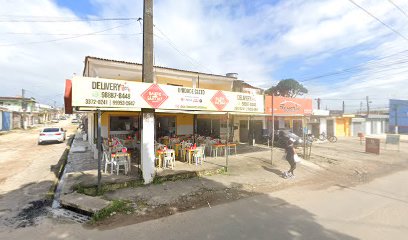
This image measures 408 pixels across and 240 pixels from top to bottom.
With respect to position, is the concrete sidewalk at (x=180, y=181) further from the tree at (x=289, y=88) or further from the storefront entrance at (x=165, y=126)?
the tree at (x=289, y=88)

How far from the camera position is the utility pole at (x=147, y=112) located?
786cm

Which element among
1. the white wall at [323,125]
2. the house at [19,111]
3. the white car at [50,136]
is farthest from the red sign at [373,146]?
the house at [19,111]

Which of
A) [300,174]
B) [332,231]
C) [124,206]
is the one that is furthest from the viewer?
[300,174]

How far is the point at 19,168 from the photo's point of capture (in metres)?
10.5

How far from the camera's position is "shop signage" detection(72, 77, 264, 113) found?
6.61 meters

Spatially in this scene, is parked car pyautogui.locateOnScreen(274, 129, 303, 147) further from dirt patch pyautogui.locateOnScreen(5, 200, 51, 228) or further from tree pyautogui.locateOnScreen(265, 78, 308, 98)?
tree pyautogui.locateOnScreen(265, 78, 308, 98)

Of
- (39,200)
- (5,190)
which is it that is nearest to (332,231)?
(39,200)

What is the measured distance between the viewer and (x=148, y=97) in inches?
306

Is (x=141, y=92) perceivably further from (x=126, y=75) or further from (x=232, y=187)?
(x=126, y=75)

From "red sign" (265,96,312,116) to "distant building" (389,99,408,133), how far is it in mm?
38563

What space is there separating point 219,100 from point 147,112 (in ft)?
10.7

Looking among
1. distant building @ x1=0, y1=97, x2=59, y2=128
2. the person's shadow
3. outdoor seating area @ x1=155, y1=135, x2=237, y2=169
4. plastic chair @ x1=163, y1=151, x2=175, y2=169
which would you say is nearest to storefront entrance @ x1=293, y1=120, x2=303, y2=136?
outdoor seating area @ x1=155, y1=135, x2=237, y2=169

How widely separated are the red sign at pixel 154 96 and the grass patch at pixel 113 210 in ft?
10.5

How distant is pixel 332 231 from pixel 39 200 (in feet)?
24.8
